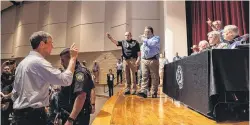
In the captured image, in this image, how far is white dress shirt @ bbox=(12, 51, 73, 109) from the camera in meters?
1.47

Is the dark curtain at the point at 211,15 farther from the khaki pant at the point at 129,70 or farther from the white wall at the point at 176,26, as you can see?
the khaki pant at the point at 129,70

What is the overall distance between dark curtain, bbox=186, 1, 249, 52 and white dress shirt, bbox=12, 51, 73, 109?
5.20 meters

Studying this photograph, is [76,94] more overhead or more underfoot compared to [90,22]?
more underfoot

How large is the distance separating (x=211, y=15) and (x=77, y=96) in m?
5.61

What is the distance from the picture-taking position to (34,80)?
1.49m

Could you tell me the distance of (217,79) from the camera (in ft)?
6.25

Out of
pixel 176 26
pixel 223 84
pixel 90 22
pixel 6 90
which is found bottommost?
pixel 6 90

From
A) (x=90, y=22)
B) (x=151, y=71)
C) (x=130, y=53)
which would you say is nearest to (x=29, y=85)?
(x=151, y=71)

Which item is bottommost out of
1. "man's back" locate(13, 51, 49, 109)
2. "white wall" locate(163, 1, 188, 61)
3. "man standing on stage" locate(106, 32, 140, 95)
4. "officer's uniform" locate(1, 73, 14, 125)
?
"officer's uniform" locate(1, 73, 14, 125)

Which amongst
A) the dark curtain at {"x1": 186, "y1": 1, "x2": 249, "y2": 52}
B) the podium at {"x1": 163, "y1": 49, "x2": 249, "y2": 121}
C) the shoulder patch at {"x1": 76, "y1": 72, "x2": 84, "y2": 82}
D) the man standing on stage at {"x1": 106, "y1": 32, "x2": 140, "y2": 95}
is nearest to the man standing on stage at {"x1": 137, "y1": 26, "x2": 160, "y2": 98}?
the man standing on stage at {"x1": 106, "y1": 32, "x2": 140, "y2": 95}

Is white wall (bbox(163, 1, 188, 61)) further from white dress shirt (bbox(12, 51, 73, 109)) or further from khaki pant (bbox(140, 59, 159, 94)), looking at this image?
white dress shirt (bbox(12, 51, 73, 109))

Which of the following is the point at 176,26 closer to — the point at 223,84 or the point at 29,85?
the point at 223,84

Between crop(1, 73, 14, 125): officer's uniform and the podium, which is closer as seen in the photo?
the podium

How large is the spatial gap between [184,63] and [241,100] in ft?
2.76
